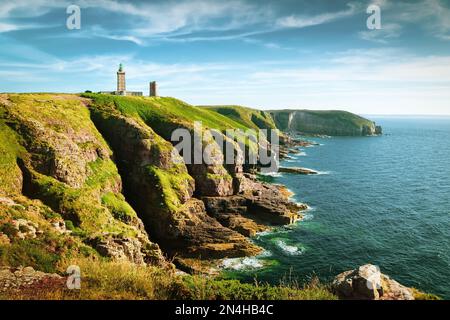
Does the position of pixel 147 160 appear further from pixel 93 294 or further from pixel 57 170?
pixel 93 294

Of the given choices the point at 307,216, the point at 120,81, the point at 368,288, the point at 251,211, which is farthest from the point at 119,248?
the point at 120,81

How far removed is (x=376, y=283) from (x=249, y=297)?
663cm

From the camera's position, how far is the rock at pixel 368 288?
16.1 m

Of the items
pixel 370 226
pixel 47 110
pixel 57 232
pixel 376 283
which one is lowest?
pixel 370 226

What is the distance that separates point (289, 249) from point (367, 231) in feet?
62.4

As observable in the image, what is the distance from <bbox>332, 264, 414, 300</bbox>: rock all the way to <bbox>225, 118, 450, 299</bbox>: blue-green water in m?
18.9

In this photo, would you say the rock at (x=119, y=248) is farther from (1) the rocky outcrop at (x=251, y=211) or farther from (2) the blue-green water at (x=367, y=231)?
(1) the rocky outcrop at (x=251, y=211)

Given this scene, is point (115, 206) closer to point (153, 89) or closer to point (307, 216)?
point (307, 216)

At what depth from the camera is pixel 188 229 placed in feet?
198

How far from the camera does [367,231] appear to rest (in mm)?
66562

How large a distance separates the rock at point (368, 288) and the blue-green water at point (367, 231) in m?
18.9

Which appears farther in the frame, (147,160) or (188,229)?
(147,160)
